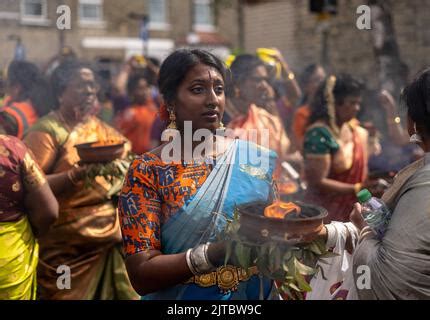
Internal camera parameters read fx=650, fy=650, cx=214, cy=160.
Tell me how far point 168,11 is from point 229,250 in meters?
27.2

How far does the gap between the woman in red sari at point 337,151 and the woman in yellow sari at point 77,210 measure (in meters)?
1.46

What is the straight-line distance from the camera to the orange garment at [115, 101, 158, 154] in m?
8.02

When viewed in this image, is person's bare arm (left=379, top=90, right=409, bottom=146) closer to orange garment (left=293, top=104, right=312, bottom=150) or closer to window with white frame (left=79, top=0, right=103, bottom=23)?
orange garment (left=293, top=104, right=312, bottom=150)

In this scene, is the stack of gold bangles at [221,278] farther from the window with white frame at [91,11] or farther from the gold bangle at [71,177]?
the window with white frame at [91,11]

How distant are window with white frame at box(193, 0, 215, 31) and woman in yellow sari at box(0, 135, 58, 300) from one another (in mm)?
26505

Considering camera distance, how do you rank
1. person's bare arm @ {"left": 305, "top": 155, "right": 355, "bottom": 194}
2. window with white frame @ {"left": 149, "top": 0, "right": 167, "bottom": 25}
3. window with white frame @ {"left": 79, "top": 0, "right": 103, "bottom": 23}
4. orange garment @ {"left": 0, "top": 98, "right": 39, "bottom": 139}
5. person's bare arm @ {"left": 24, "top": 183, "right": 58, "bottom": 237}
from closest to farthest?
person's bare arm @ {"left": 24, "top": 183, "right": 58, "bottom": 237}, person's bare arm @ {"left": 305, "top": 155, "right": 355, "bottom": 194}, orange garment @ {"left": 0, "top": 98, "right": 39, "bottom": 139}, window with white frame @ {"left": 79, "top": 0, "right": 103, "bottom": 23}, window with white frame @ {"left": 149, "top": 0, "right": 167, "bottom": 25}

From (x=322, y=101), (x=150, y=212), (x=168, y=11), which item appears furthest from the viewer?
(x=168, y=11)

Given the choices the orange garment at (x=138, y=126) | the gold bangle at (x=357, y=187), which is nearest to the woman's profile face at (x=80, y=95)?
the gold bangle at (x=357, y=187)

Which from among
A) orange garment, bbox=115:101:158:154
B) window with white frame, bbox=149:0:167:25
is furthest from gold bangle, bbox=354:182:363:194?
window with white frame, bbox=149:0:167:25

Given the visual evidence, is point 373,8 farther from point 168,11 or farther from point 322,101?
point 168,11

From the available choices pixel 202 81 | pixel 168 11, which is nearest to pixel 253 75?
pixel 202 81

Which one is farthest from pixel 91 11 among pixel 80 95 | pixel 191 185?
pixel 191 185

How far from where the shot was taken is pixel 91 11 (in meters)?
26.7

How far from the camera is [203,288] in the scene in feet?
8.80
